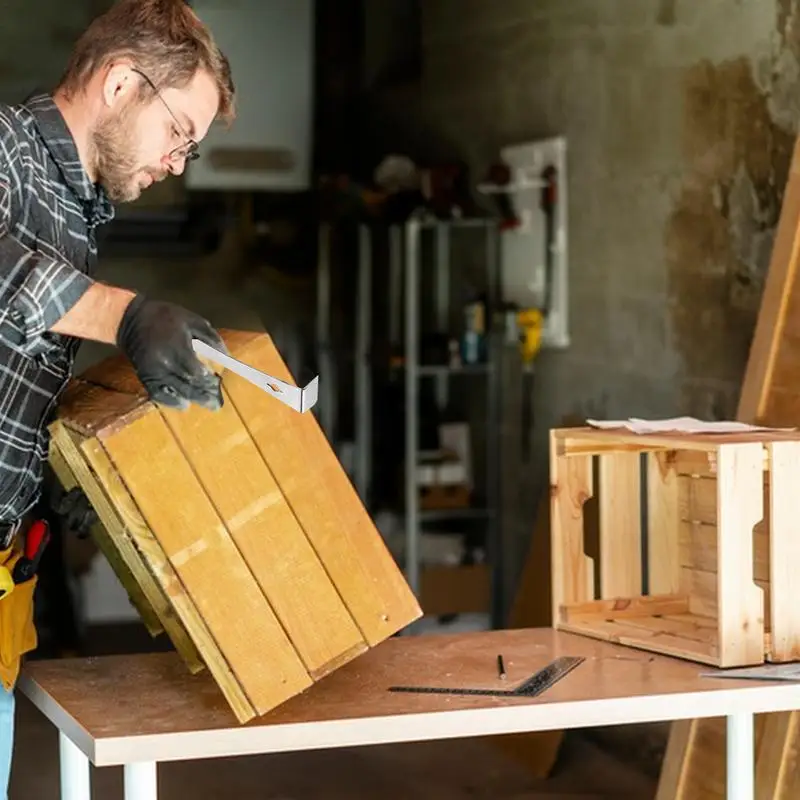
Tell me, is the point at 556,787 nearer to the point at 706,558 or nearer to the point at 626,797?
the point at 626,797

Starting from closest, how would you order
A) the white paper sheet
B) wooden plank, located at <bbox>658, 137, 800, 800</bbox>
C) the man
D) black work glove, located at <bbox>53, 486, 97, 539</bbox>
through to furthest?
the man → black work glove, located at <bbox>53, 486, 97, 539</bbox> → the white paper sheet → wooden plank, located at <bbox>658, 137, 800, 800</bbox>

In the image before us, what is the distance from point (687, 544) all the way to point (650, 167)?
5.84ft

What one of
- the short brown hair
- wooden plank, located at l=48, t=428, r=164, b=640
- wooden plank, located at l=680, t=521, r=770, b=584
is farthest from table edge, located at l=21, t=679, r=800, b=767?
the short brown hair

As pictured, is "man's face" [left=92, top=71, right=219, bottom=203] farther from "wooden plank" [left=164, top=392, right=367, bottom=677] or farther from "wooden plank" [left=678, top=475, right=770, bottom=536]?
"wooden plank" [left=678, top=475, right=770, bottom=536]

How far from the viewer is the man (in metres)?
1.94

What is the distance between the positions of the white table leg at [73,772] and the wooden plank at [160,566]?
366 millimetres

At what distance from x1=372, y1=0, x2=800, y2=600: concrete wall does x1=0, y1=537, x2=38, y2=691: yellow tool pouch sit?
2.09 m

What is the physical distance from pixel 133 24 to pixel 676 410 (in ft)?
7.78

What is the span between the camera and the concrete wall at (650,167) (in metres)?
3.59

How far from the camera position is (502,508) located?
17.1 ft

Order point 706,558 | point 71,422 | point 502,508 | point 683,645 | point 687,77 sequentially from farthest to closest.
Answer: point 502,508 → point 687,77 → point 706,558 → point 683,645 → point 71,422

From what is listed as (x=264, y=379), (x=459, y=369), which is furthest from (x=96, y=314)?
(x=459, y=369)

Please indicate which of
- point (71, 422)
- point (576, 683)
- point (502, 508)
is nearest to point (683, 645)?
point (576, 683)

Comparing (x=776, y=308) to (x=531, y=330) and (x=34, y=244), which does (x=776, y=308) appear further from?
(x=531, y=330)
